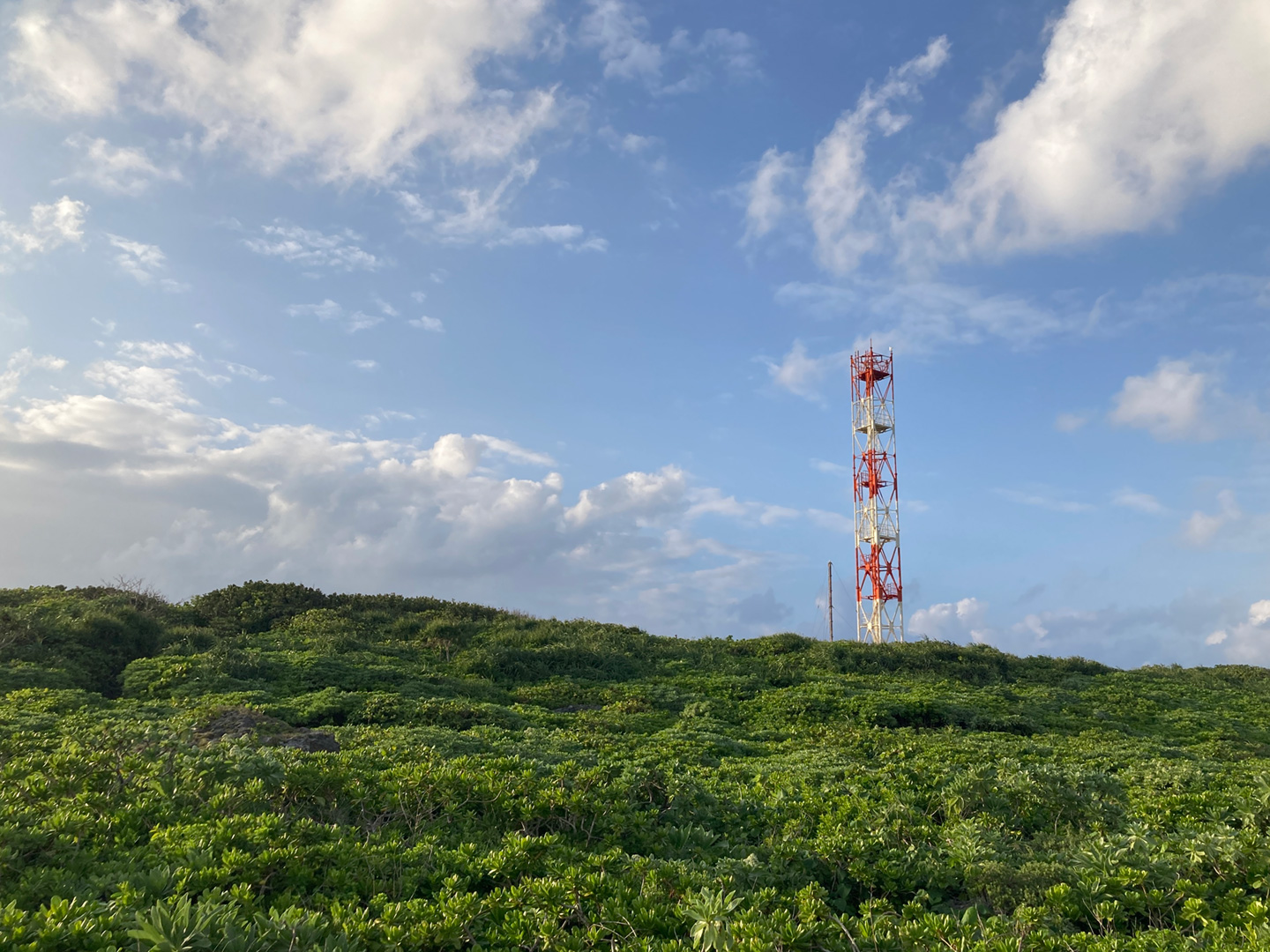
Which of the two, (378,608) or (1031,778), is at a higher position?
(378,608)

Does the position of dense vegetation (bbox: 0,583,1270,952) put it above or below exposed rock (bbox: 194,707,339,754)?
below

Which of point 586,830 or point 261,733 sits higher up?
point 261,733

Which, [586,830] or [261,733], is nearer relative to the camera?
[586,830]

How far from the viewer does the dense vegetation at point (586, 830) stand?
4820 millimetres

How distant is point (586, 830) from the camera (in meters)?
7.26

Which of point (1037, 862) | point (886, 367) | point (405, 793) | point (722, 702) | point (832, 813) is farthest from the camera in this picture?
point (886, 367)

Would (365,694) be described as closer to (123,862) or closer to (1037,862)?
(123,862)

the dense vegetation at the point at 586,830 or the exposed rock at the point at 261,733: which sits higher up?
the exposed rock at the point at 261,733

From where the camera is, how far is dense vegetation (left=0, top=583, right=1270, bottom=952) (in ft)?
15.8

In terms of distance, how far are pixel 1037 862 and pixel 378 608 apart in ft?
91.0

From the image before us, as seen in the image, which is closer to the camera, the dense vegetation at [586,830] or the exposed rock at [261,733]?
the dense vegetation at [586,830]

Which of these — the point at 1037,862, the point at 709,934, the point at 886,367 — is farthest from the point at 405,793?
the point at 886,367

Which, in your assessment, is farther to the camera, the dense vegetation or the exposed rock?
the exposed rock

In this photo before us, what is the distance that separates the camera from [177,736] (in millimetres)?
9031
